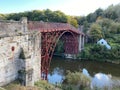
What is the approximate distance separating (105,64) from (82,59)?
4.69 metres

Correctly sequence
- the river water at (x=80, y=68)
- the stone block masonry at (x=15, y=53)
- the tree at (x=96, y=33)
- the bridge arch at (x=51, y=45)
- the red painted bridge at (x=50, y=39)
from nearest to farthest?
the stone block masonry at (x=15, y=53), the red painted bridge at (x=50, y=39), the bridge arch at (x=51, y=45), the river water at (x=80, y=68), the tree at (x=96, y=33)

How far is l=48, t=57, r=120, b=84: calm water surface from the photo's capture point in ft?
100

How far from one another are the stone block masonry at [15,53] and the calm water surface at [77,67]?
9882 mm

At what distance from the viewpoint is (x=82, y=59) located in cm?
4003

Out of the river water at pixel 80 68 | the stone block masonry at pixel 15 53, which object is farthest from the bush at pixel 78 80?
the stone block masonry at pixel 15 53

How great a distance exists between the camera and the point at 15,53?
1736 cm

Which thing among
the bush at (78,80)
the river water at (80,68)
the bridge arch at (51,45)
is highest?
the bridge arch at (51,45)

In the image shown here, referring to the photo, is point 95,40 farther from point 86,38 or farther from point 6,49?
point 6,49

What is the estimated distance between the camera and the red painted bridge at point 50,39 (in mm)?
25084

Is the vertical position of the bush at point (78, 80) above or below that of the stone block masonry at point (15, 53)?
below

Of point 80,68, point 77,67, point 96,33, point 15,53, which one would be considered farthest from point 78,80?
point 96,33

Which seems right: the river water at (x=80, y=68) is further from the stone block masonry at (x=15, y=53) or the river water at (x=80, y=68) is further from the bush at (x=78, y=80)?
the stone block masonry at (x=15, y=53)

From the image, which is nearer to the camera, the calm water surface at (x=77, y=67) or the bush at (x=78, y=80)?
the bush at (x=78, y=80)

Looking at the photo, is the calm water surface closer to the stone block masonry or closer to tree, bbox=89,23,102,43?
tree, bbox=89,23,102,43
